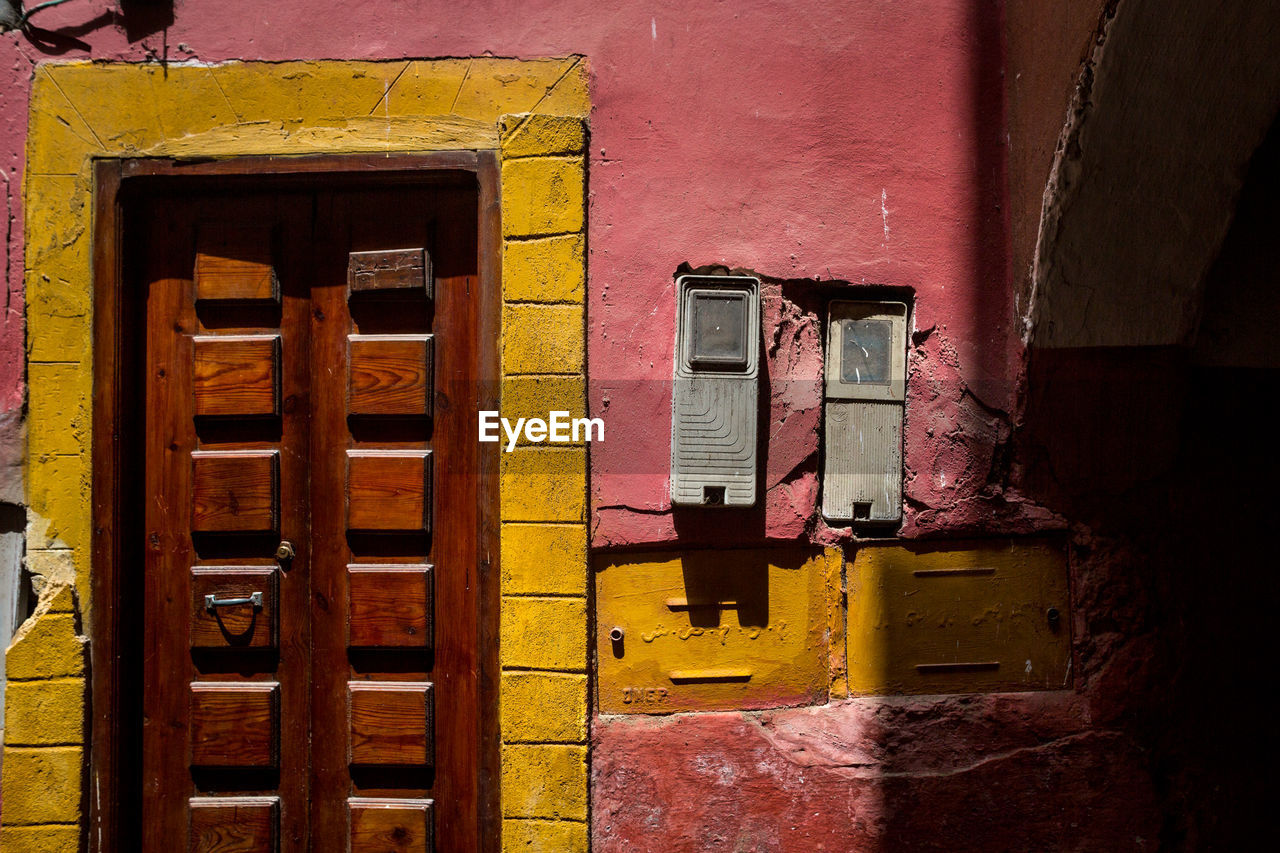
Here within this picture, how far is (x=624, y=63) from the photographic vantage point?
2.60 metres

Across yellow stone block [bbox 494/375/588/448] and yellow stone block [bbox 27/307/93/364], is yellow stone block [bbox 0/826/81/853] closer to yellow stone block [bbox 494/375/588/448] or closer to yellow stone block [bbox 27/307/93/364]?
yellow stone block [bbox 27/307/93/364]

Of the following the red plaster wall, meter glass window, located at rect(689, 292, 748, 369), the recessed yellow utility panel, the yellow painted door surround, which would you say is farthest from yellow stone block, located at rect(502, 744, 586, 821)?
meter glass window, located at rect(689, 292, 748, 369)

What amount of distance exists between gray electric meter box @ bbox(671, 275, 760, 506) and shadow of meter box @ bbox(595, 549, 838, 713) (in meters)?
0.24

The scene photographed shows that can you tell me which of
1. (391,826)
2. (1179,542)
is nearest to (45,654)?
(391,826)

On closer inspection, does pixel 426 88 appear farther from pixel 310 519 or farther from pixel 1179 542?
pixel 1179 542

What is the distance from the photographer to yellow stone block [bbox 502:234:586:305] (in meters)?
2.54

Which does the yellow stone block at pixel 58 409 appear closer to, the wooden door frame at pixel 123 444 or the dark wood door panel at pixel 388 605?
the wooden door frame at pixel 123 444

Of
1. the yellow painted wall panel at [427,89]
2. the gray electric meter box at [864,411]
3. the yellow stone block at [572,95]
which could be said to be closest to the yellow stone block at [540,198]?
the yellow stone block at [572,95]

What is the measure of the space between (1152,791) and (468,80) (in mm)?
3035

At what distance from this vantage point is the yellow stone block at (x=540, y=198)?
8.38 feet

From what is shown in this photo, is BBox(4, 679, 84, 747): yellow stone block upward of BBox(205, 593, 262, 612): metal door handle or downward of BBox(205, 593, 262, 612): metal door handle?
downward

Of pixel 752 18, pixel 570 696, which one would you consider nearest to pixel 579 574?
pixel 570 696

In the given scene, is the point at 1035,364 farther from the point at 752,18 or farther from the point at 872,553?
the point at 752,18

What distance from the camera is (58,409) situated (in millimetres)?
2557
